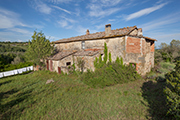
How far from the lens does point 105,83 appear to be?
28.8 ft

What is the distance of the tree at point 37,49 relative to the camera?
1471 cm

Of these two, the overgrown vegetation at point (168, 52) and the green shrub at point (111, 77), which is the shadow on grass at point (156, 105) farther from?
the overgrown vegetation at point (168, 52)

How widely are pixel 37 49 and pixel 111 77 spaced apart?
1279cm

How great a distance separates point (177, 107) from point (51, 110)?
6.23 meters

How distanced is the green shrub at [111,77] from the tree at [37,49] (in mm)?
9701

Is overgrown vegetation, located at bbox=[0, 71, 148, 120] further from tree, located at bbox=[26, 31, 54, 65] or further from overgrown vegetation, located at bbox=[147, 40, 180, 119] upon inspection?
tree, located at bbox=[26, 31, 54, 65]

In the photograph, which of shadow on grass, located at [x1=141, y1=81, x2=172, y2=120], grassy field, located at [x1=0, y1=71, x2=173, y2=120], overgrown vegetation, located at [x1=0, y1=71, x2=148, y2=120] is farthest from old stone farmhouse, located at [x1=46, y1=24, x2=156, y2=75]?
overgrown vegetation, located at [x1=0, y1=71, x2=148, y2=120]

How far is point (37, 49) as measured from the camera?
14906 mm

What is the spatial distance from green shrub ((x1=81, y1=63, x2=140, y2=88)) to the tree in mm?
9701

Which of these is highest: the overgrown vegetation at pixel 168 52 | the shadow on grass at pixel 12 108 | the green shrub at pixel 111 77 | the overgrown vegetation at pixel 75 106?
the overgrown vegetation at pixel 168 52

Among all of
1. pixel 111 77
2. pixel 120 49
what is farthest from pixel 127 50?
pixel 111 77

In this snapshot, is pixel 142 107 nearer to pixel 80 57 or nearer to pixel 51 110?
pixel 51 110

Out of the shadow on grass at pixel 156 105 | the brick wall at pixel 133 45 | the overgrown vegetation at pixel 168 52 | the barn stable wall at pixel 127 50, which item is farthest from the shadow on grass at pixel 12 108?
the overgrown vegetation at pixel 168 52

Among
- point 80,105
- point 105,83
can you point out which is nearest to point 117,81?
point 105,83
